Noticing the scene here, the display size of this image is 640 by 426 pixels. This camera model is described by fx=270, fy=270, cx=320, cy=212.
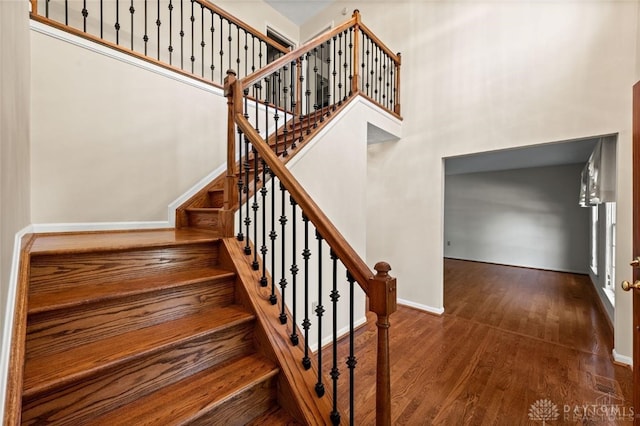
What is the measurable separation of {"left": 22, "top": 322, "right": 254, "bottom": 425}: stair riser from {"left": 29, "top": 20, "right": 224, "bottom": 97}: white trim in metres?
2.50

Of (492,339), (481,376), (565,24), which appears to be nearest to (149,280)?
(481,376)

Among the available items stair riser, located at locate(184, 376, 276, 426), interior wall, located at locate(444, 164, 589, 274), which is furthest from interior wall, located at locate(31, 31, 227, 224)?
interior wall, located at locate(444, 164, 589, 274)

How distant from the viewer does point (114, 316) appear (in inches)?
45.6

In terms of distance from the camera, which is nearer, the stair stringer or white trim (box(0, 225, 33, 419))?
white trim (box(0, 225, 33, 419))

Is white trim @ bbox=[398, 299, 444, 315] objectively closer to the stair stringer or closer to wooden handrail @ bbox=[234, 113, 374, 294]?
the stair stringer

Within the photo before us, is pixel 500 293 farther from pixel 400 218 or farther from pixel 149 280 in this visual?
pixel 149 280

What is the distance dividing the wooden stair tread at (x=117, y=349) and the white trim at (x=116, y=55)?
2351mm

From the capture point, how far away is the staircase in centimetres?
93

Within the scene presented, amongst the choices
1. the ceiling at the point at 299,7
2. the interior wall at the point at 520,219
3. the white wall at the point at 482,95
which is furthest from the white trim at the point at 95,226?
the interior wall at the point at 520,219

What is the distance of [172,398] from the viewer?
1032 millimetres

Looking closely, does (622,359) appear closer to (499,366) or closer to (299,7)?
(499,366)

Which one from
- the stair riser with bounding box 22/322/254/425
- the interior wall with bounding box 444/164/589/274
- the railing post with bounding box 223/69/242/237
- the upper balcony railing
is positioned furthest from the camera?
the interior wall with bounding box 444/164/589/274

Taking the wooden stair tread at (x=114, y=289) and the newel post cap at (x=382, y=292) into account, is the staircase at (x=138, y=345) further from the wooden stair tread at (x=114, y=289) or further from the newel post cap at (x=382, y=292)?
the newel post cap at (x=382, y=292)

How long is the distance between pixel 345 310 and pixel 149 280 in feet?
6.25
